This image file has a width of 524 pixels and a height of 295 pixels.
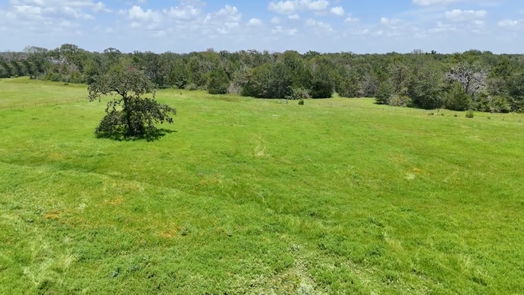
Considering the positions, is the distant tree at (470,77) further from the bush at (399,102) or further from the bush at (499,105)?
the bush at (399,102)

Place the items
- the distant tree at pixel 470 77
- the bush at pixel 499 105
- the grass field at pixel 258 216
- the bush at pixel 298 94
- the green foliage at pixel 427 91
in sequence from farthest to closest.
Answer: the bush at pixel 298 94 → the distant tree at pixel 470 77 → the green foliage at pixel 427 91 → the bush at pixel 499 105 → the grass field at pixel 258 216

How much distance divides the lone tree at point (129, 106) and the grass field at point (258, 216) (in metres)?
2.62

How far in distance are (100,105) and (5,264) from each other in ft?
163

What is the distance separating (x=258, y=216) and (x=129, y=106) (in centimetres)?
2295

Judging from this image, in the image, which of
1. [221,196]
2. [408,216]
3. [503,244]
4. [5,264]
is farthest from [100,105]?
[503,244]

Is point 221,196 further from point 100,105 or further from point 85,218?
point 100,105

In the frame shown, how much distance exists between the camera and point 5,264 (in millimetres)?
16047

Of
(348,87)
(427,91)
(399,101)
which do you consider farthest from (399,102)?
(348,87)

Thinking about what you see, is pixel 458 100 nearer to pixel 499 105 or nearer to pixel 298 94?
pixel 499 105

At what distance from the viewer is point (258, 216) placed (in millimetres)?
21047

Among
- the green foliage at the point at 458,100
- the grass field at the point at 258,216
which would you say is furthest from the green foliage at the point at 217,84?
the grass field at the point at 258,216

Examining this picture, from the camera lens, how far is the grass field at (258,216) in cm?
1565

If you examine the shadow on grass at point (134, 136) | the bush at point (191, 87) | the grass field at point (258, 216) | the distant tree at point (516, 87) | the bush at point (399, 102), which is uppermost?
the distant tree at point (516, 87)

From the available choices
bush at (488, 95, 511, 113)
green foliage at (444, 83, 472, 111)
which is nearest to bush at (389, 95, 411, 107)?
green foliage at (444, 83, 472, 111)
